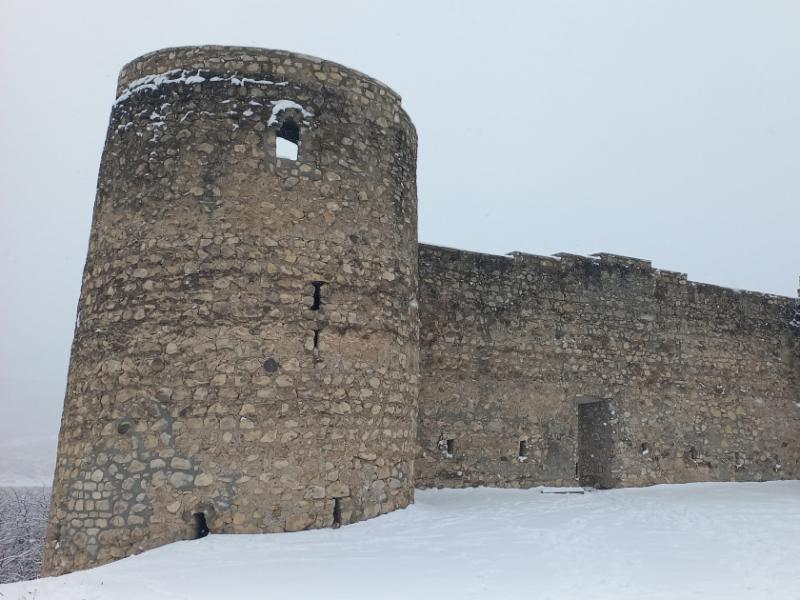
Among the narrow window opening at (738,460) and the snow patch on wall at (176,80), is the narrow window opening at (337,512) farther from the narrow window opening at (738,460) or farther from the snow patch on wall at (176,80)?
the narrow window opening at (738,460)

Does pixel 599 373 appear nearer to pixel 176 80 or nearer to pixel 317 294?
pixel 317 294

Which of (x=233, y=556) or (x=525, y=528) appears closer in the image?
(x=233, y=556)

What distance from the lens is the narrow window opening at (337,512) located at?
795 cm

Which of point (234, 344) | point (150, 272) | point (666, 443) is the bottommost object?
point (666, 443)

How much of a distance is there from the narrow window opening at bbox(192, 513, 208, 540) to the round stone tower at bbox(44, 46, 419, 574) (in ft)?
0.07

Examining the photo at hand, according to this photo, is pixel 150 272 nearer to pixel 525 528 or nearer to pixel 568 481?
pixel 525 528

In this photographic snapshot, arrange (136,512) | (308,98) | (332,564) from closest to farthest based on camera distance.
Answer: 1. (332,564)
2. (136,512)
3. (308,98)

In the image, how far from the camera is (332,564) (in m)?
6.72

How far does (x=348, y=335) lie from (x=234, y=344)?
49.7 inches

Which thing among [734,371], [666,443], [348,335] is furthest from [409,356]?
[734,371]

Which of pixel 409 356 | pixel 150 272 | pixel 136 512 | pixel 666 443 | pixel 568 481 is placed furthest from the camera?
pixel 666 443

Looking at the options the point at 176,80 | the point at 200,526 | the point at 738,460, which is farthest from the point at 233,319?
the point at 738,460

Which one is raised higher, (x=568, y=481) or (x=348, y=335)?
(x=348, y=335)

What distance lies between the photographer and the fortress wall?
11.8 meters
